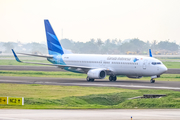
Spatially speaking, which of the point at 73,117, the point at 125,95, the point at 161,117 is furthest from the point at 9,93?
the point at 161,117

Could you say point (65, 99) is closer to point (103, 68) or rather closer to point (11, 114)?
point (11, 114)

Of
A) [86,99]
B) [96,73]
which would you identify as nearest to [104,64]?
[96,73]

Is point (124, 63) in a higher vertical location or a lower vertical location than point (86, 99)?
higher

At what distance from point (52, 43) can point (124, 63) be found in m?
15.5

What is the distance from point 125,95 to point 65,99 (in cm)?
717

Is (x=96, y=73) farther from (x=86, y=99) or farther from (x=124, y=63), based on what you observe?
(x=86, y=99)

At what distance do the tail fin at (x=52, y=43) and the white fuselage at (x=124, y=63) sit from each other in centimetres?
290

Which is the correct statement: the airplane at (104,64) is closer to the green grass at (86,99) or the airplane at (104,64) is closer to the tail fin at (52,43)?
the tail fin at (52,43)

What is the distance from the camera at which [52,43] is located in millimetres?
61688

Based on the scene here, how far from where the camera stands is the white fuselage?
5000 cm

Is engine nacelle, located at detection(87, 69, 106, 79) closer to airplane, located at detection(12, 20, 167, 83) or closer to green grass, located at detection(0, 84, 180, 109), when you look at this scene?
airplane, located at detection(12, 20, 167, 83)

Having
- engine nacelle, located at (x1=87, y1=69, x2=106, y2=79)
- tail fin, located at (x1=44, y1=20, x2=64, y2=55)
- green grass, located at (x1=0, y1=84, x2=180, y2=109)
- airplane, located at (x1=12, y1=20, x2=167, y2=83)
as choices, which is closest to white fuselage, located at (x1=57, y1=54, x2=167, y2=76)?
airplane, located at (x1=12, y1=20, x2=167, y2=83)

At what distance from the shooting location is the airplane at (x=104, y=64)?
50281mm

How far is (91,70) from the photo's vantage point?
53.1m
